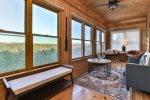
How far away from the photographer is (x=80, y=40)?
4219 millimetres

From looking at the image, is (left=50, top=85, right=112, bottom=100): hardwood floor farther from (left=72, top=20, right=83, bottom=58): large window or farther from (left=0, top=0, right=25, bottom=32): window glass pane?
(left=0, top=0, right=25, bottom=32): window glass pane

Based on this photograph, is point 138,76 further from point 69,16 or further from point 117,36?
point 117,36

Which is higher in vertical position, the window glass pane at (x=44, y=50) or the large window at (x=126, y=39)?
the large window at (x=126, y=39)

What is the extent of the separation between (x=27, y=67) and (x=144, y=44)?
6869 mm

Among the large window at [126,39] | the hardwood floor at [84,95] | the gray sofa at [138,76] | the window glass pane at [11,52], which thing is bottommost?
the hardwood floor at [84,95]

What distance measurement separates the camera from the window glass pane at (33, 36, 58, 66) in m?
2.45

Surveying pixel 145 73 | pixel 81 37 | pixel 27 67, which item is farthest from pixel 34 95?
pixel 81 37

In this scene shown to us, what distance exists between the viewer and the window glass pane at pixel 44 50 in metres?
2.45

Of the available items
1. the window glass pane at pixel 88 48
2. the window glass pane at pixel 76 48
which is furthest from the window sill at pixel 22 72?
the window glass pane at pixel 88 48

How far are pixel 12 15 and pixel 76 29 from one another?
2.34 meters

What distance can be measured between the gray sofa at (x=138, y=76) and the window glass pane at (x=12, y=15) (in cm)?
268

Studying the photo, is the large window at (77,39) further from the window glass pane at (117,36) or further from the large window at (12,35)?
the window glass pane at (117,36)

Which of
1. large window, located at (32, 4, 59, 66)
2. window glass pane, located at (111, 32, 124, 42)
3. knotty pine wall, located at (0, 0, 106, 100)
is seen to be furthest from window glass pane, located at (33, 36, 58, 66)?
window glass pane, located at (111, 32, 124, 42)

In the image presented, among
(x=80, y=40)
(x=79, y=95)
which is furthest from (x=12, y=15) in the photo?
(x=80, y=40)
